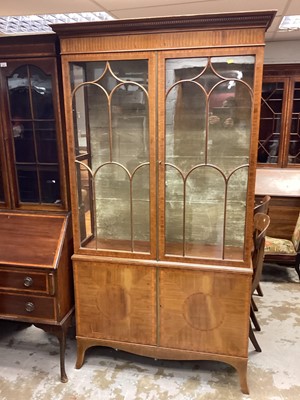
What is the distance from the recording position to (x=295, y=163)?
4156mm

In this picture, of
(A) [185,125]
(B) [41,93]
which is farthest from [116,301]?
(B) [41,93]

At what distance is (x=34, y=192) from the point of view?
227cm

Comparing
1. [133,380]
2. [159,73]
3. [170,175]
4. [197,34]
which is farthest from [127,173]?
[133,380]

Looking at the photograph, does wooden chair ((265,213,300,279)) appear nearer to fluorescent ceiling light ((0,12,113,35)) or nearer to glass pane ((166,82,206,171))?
glass pane ((166,82,206,171))

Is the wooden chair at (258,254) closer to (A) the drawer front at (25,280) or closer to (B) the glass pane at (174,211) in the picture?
(B) the glass pane at (174,211)

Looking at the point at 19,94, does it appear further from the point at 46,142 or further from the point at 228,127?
the point at 228,127

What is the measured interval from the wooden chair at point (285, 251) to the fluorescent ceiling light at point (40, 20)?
2.63 meters

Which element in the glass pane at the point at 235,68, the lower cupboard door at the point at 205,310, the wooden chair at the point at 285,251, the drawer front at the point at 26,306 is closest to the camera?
the glass pane at the point at 235,68

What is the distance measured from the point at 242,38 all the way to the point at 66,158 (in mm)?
1184

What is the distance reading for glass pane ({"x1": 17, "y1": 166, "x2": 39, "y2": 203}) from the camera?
225 centimetres

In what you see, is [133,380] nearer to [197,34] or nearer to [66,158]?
[66,158]

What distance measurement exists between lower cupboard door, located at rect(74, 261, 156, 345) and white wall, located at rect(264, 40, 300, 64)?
3.30 meters

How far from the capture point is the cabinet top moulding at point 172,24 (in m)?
1.63

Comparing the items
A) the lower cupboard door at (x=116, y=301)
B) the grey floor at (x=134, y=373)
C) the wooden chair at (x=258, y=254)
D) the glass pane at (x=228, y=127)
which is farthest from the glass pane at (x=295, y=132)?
the lower cupboard door at (x=116, y=301)
